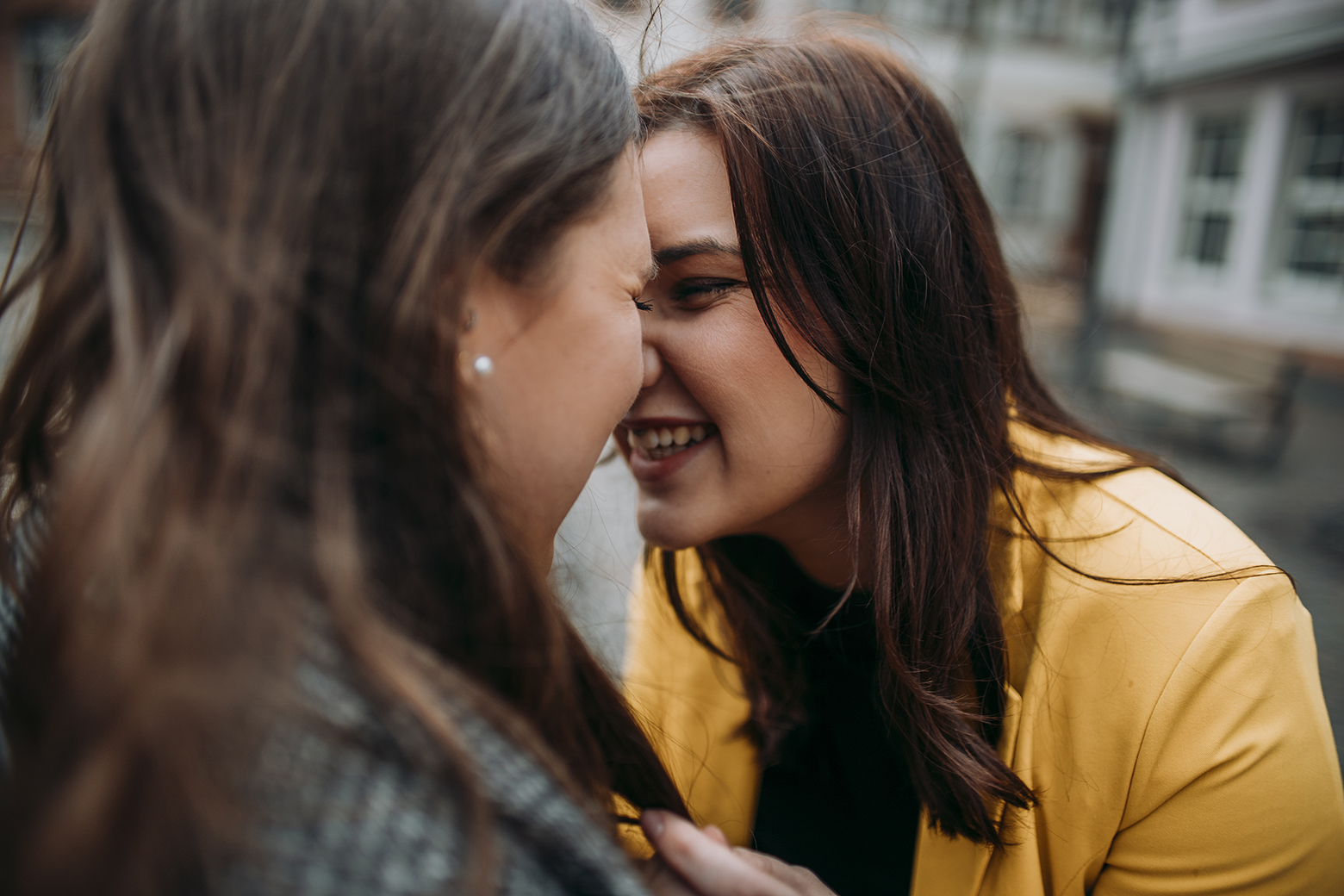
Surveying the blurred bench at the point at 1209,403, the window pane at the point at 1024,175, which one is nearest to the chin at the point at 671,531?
the blurred bench at the point at 1209,403

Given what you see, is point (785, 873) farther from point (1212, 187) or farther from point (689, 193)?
point (1212, 187)

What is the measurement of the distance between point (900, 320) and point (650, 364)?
516mm

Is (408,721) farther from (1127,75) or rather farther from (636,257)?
(1127,75)

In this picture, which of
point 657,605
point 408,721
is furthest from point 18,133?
point 408,721

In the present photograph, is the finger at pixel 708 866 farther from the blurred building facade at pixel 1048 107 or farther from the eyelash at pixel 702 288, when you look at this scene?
the blurred building facade at pixel 1048 107

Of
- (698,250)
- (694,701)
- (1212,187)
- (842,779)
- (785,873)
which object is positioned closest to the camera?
(785,873)

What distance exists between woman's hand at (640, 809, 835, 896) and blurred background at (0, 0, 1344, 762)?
83 centimetres

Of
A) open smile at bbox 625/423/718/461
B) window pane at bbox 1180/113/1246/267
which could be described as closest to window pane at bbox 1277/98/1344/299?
window pane at bbox 1180/113/1246/267

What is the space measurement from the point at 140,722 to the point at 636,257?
917 millimetres

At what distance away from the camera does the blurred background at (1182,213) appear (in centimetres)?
447

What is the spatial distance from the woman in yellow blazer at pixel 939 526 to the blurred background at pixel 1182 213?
408 mm

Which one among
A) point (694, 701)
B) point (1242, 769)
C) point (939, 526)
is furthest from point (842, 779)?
point (1242, 769)

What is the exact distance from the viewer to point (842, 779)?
1.89m

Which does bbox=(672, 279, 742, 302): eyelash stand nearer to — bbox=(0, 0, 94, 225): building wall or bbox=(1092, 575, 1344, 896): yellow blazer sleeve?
bbox=(1092, 575, 1344, 896): yellow blazer sleeve
